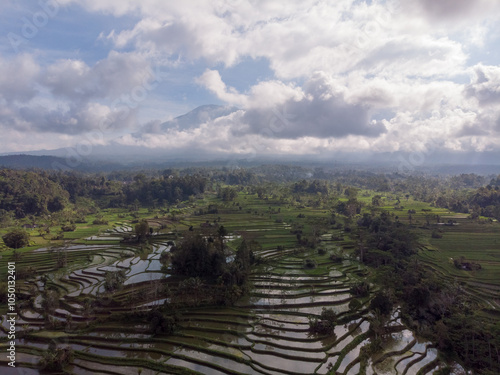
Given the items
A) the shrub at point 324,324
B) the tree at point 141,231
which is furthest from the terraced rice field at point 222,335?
the tree at point 141,231

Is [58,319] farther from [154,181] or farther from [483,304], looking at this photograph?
[154,181]

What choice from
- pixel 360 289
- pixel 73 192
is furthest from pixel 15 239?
pixel 73 192

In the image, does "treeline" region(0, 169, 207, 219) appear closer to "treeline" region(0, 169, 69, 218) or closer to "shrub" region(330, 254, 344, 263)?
"treeline" region(0, 169, 69, 218)

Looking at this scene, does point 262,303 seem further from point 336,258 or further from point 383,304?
point 336,258

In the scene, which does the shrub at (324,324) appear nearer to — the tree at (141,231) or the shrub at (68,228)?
the tree at (141,231)

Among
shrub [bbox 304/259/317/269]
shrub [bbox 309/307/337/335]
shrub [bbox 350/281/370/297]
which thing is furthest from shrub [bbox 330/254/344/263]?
shrub [bbox 309/307/337/335]

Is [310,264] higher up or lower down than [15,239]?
lower down
